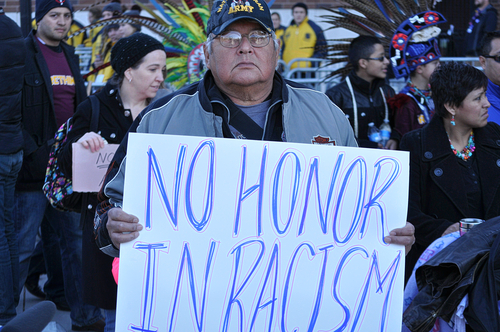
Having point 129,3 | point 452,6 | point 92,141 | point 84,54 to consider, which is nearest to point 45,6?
point 92,141

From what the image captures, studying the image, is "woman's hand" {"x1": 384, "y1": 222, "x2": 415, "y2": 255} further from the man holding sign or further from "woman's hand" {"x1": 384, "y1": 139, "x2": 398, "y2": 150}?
"woman's hand" {"x1": 384, "y1": 139, "x2": 398, "y2": 150}

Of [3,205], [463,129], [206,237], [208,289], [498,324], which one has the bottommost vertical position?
[3,205]

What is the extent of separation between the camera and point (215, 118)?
6.83 ft

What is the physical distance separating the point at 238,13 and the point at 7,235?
252 centimetres

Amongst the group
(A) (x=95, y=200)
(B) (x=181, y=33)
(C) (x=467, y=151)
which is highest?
(B) (x=181, y=33)

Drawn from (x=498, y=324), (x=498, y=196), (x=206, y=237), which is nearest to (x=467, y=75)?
(x=498, y=196)

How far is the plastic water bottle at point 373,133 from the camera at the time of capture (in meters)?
4.74

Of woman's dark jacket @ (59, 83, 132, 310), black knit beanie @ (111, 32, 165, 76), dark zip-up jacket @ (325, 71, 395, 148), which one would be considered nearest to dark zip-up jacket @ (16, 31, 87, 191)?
woman's dark jacket @ (59, 83, 132, 310)

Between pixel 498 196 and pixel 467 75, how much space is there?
673 millimetres

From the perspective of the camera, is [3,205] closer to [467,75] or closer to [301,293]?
[301,293]

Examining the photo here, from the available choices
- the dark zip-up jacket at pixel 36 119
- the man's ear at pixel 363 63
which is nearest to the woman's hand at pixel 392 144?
the man's ear at pixel 363 63

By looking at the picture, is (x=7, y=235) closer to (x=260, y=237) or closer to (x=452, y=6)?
(x=260, y=237)

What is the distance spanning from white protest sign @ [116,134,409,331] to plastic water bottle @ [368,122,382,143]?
2885 mm

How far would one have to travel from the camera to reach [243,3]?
208 cm
